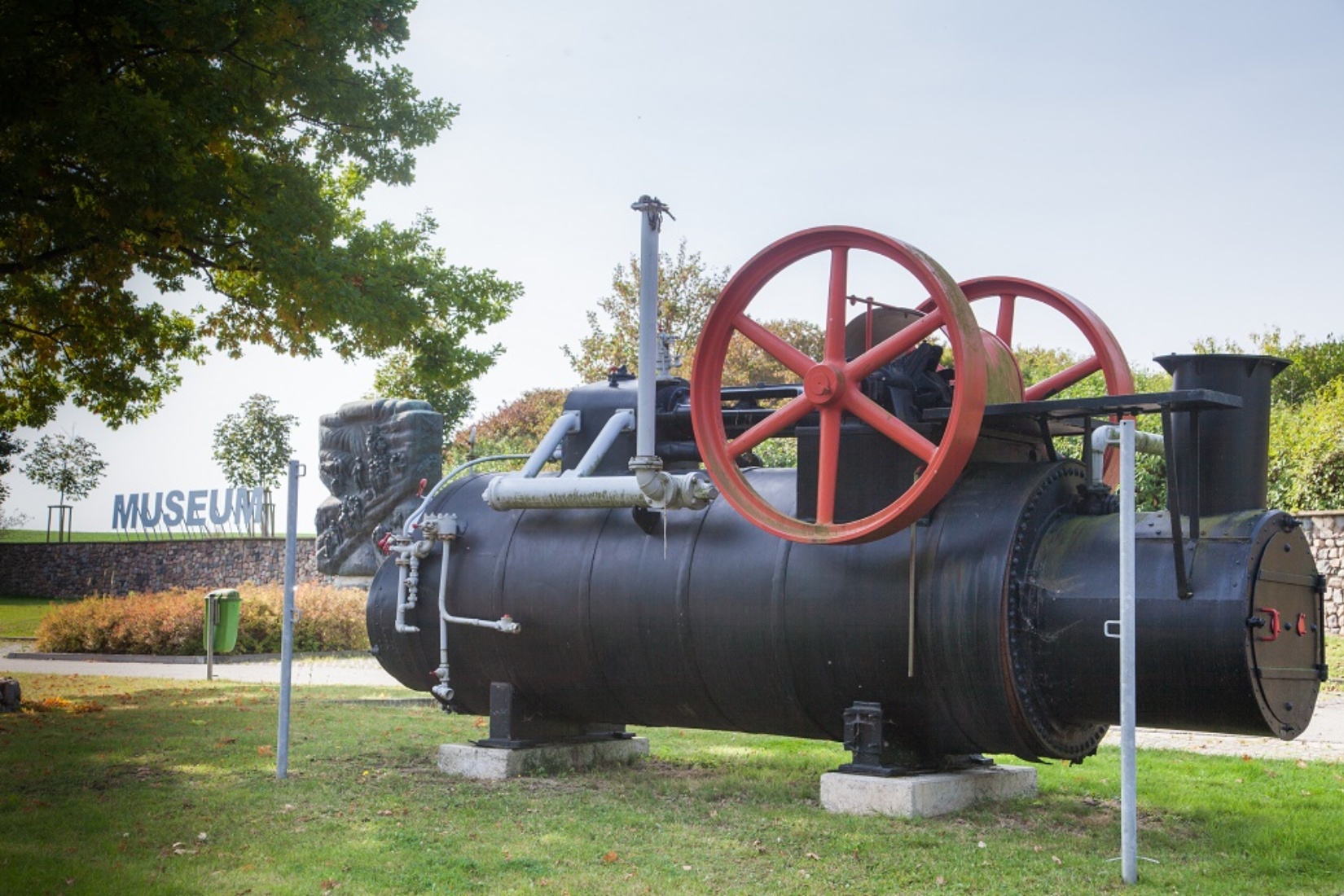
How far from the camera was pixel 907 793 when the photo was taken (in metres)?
6.99

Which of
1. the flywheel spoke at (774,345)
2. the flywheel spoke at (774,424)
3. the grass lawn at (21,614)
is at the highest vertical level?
the flywheel spoke at (774,345)

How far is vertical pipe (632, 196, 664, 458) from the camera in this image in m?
7.59

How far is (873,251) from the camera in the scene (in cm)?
691

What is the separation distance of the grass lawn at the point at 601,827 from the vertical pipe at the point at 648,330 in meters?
2.13

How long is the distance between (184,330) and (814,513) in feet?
34.5

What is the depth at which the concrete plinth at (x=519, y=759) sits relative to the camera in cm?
857

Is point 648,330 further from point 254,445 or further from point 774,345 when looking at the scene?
point 254,445

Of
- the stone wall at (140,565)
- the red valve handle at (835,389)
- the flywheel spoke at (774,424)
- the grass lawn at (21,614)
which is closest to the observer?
the red valve handle at (835,389)

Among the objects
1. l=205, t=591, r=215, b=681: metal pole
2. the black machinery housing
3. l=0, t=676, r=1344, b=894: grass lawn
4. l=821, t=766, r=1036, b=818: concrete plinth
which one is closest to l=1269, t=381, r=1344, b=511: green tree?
l=0, t=676, r=1344, b=894: grass lawn

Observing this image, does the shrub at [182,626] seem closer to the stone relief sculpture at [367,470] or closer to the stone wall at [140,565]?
the stone relief sculpture at [367,470]

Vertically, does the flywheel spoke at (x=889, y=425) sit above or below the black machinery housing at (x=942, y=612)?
above

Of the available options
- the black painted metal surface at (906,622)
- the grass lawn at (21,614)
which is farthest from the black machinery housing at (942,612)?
the grass lawn at (21,614)

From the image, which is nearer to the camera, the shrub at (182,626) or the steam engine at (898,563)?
the steam engine at (898,563)

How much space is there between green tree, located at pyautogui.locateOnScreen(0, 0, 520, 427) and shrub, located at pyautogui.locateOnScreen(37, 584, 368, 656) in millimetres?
4021
